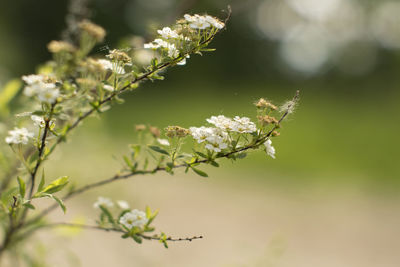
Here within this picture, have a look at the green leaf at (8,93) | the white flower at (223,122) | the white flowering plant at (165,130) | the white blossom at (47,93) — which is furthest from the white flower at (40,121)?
the green leaf at (8,93)

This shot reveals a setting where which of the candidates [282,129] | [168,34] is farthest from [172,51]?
[282,129]

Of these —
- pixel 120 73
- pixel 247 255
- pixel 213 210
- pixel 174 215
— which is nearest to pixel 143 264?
pixel 247 255

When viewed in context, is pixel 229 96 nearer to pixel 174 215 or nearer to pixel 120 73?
pixel 174 215

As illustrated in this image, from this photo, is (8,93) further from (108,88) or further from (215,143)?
(215,143)

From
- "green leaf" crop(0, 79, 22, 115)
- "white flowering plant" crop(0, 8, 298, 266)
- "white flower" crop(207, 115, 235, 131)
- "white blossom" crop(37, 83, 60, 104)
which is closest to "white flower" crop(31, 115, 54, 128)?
"white flowering plant" crop(0, 8, 298, 266)

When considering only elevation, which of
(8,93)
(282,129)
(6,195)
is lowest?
(6,195)

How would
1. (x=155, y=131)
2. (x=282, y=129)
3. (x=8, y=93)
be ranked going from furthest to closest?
(x=282, y=129) < (x=8, y=93) < (x=155, y=131)

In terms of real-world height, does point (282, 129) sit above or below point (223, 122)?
above
